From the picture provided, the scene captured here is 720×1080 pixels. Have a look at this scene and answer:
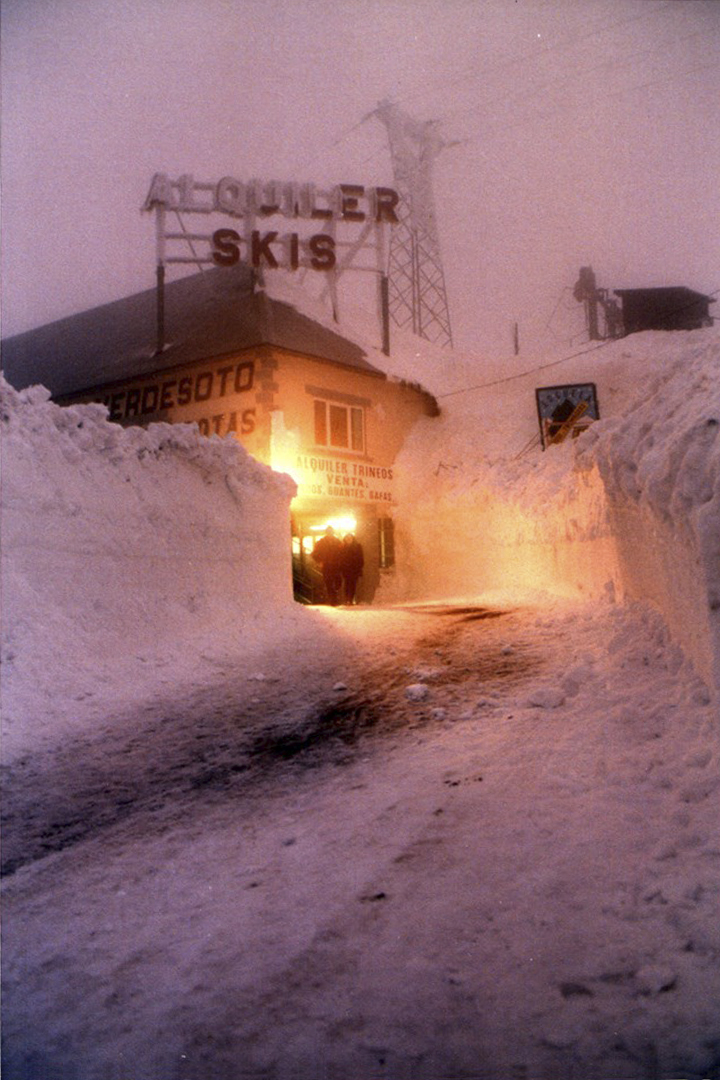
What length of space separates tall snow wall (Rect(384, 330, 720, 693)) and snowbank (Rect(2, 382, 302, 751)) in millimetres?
4583

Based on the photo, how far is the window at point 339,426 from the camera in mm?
20250

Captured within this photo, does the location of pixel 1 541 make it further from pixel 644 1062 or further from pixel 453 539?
pixel 453 539

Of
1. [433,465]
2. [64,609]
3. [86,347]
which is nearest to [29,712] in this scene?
[64,609]

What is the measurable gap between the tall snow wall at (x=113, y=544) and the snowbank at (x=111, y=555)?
15 millimetres

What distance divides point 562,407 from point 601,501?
12008 mm

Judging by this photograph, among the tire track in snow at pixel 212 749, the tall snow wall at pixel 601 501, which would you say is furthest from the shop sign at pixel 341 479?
the tire track in snow at pixel 212 749

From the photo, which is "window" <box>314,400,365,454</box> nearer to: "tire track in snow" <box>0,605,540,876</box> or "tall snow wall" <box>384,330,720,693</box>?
"tall snow wall" <box>384,330,720,693</box>

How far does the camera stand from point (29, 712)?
5988 millimetres

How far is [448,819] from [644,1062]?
163cm

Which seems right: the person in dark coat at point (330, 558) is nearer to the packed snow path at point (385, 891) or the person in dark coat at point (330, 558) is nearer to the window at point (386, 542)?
the window at point (386, 542)

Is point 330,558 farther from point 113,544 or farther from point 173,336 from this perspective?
point 173,336

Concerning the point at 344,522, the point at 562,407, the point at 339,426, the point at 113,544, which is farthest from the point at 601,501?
the point at 562,407

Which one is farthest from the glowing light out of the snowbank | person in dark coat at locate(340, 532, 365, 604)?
the snowbank

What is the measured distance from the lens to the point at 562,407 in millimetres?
21297
